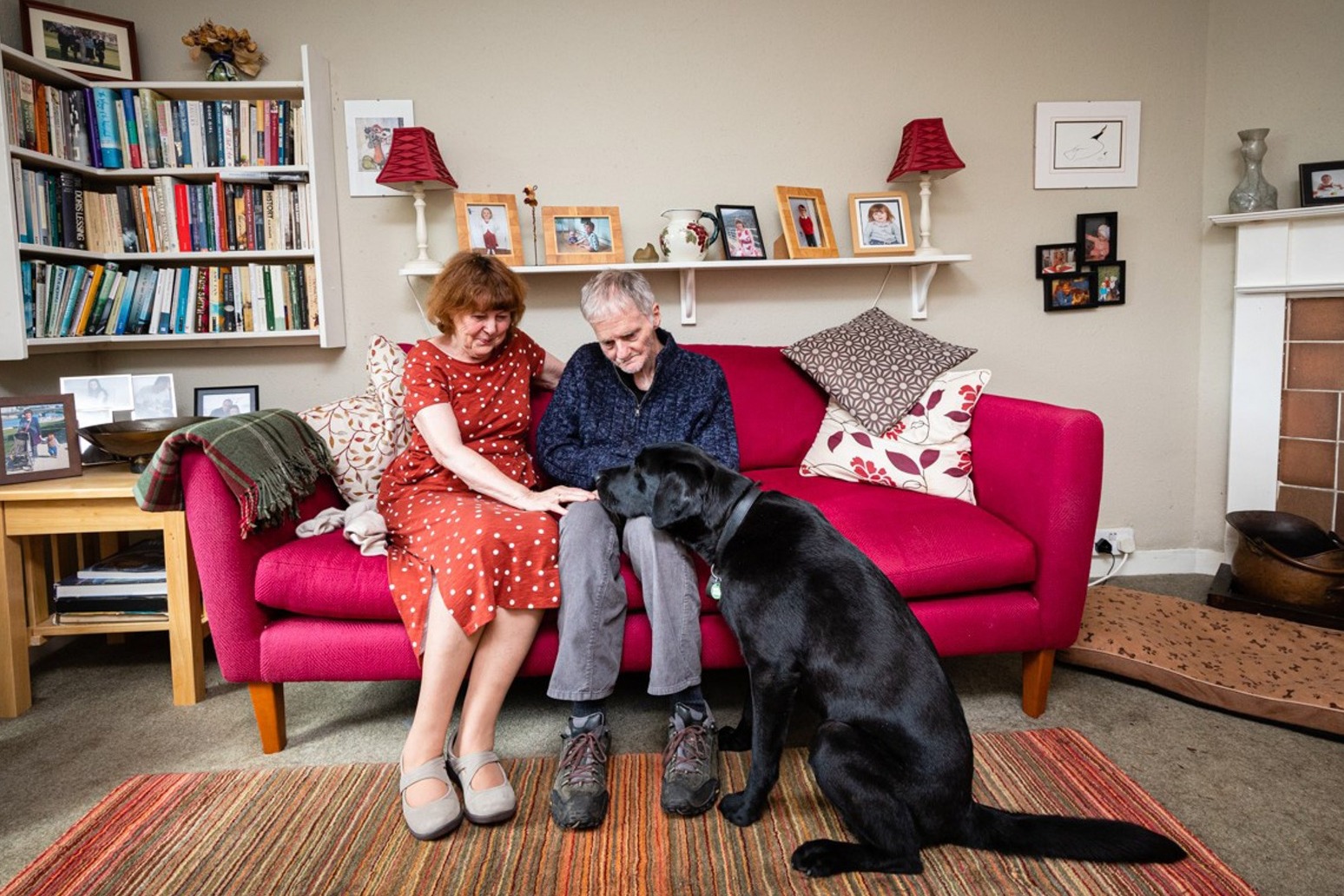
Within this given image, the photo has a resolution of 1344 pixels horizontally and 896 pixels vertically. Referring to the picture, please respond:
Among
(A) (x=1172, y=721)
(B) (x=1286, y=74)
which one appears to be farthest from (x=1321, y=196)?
(A) (x=1172, y=721)

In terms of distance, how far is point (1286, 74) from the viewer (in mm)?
2711

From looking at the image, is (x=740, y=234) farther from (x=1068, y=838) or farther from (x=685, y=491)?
(x=1068, y=838)

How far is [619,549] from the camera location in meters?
1.73

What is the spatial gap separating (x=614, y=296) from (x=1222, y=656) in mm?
1776

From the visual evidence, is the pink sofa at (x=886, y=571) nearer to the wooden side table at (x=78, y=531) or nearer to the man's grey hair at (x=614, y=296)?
the wooden side table at (x=78, y=531)

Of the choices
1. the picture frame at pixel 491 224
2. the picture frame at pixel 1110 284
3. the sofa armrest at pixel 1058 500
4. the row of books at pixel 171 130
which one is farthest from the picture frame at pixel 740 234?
the row of books at pixel 171 130

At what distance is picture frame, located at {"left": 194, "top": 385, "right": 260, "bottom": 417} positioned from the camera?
103 inches

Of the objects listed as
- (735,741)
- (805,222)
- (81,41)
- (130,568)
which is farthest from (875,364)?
(81,41)

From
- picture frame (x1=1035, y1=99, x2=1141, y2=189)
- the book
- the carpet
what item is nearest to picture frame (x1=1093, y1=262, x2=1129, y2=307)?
picture frame (x1=1035, y1=99, x2=1141, y2=189)

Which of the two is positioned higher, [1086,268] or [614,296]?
[1086,268]

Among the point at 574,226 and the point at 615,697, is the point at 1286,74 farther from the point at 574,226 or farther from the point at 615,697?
the point at 615,697

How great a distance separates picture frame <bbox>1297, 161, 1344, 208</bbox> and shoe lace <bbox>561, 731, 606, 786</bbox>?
2.77 m

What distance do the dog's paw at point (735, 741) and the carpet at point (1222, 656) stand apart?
0.97 meters

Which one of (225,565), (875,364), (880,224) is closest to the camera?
(225,565)
